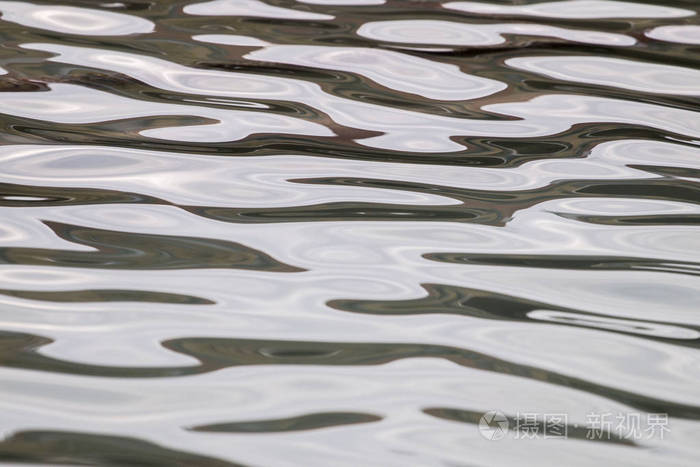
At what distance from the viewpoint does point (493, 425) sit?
1075 mm

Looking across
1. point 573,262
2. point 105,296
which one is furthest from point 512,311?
point 105,296

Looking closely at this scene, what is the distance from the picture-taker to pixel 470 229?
159 centimetres

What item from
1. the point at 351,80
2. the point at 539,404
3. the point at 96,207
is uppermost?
the point at 351,80

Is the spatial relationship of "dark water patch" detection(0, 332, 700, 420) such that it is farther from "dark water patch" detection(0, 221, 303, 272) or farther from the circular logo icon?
"dark water patch" detection(0, 221, 303, 272)

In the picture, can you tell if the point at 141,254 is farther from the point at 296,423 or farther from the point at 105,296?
the point at 296,423

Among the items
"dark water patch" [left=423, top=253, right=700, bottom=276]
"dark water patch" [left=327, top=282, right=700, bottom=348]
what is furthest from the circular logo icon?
"dark water patch" [left=423, top=253, right=700, bottom=276]

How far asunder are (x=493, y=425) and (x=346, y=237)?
0.55 metres

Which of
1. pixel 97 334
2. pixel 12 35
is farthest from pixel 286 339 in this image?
pixel 12 35

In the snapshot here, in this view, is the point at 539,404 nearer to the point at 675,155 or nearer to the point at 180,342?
the point at 180,342

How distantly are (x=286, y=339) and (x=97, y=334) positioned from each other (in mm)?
256

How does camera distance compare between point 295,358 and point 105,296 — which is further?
point 105,296

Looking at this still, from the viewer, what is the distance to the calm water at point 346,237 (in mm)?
1071

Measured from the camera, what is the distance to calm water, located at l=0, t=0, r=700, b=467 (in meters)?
1.07

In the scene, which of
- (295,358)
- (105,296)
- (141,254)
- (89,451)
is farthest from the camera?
(141,254)
